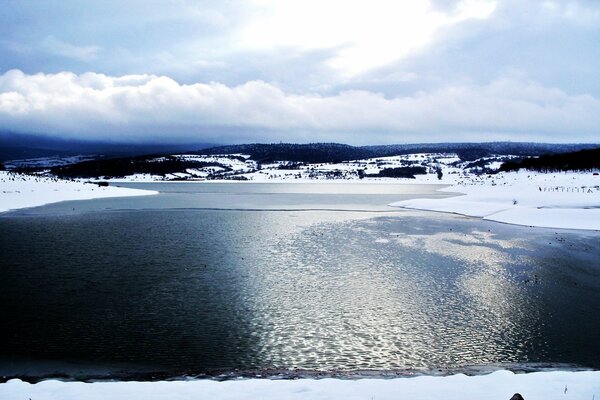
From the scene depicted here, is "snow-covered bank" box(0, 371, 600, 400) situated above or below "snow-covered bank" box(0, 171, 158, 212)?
below

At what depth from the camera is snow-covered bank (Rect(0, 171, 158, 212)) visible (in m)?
60.1

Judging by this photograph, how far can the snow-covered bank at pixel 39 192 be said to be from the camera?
197 feet

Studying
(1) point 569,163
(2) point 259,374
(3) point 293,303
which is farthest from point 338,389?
(1) point 569,163

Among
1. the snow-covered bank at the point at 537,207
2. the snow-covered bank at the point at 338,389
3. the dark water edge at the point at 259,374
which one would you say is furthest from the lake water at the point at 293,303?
the snow-covered bank at the point at 537,207

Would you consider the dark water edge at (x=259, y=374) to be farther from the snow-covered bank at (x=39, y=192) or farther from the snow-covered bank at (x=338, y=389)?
the snow-covered bank at (x=39, y=192)

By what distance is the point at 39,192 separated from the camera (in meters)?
69.9

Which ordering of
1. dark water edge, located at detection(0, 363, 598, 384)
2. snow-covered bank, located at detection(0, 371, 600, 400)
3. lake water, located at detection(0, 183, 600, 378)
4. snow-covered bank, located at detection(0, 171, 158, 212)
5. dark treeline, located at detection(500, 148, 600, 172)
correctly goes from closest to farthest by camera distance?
snow-covered bank, located at detection(0, 371, 600, 400)
dark water edge, located at detection(0, 363, 598, 384)
lake water, located at detection(0, 183, 600, 378)
snow-covered bank, located at detection(0, 171, 158, 212)
dark treeline, located at detection(500, 148, 600, 172)

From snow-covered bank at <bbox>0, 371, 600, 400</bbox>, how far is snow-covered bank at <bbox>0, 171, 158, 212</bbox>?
51451 mm

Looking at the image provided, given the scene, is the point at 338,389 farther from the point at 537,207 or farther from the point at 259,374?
the point at 537,207

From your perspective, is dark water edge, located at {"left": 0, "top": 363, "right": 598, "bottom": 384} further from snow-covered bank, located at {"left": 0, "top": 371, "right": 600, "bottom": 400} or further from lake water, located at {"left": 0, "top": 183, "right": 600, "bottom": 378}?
snow-covered bank, located at {"left": 0, "top": 371, "right": 600, "bottom": 400}

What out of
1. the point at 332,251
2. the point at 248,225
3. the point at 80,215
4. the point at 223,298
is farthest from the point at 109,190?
the point at 223,298

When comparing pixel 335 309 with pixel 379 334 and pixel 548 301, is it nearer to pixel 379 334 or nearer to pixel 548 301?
pixel 379 334

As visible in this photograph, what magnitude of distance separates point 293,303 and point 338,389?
7.70 metres

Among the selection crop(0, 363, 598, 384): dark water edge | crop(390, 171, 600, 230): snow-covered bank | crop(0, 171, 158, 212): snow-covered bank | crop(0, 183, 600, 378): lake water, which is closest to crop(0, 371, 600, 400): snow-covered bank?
crop(0, 363, 598, 384): dark water edge
